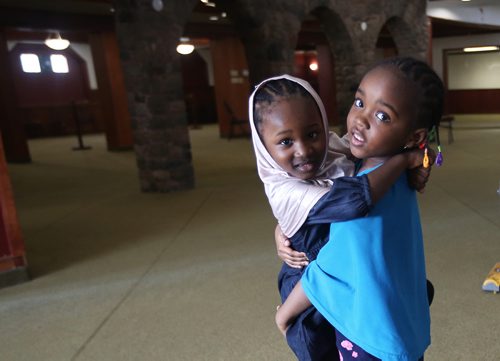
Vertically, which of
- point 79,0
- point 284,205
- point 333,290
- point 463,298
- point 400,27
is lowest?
point 463,298

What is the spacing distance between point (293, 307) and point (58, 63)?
15.9 m

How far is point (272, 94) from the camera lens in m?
0.83

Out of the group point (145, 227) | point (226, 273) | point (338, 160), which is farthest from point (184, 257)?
point (338, 160)

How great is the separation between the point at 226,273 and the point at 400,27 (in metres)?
7.77

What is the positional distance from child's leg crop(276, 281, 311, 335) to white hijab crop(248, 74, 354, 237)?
119 millimetres

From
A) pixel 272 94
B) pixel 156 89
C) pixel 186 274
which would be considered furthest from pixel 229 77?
pixel 272 94

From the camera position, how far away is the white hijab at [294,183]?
2.53 feet

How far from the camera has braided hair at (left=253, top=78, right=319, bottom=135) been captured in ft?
2.69

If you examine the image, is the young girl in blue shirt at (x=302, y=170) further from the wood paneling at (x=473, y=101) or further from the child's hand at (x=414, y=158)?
the wood paneling at (x=473, y=101)

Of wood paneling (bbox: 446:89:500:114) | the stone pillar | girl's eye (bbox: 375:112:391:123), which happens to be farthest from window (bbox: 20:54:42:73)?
girl's eye (bbox: 375:112:391:123)

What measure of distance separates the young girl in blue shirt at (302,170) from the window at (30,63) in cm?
1565

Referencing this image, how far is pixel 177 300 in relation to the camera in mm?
2537

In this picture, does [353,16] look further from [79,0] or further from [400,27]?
[79,0]

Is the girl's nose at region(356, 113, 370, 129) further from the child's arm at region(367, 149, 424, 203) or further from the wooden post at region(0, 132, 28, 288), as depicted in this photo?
the wooden post at region(0, 132, 28, 288)
